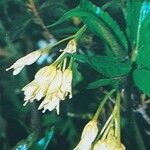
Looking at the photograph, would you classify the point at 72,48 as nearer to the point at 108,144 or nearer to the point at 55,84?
the point at 55,84

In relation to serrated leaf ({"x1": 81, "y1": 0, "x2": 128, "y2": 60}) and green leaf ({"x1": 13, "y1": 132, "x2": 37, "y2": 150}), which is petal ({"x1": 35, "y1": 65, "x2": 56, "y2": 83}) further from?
green leaf ({"x1": 13, "y1": 132, "x2": 37, "y2": 150})

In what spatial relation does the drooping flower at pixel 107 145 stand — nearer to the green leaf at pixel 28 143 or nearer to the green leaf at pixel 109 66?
the green leaf at pixel 109 66

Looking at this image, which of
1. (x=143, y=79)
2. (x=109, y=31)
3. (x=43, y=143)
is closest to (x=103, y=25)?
(x=109, y=31)

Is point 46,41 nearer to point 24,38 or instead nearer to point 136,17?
point 24,38

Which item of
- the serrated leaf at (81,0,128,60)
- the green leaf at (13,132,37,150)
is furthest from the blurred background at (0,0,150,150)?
the serrated leaf at (81,0,128,60)

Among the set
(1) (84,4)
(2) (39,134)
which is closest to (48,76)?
(1) (84,4)
